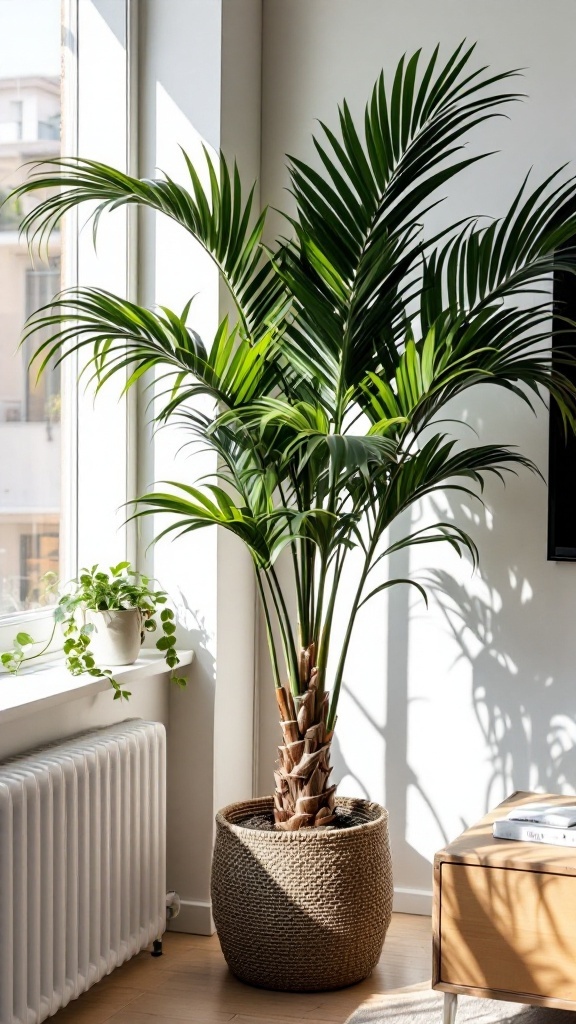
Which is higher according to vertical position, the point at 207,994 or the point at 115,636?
the point at 115,636

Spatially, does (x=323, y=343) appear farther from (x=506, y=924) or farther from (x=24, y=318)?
(x=506, y=924)

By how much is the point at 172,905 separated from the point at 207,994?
1.30ft

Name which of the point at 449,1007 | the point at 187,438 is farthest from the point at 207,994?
the point at 187,438

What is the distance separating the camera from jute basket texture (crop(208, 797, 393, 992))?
101 inches

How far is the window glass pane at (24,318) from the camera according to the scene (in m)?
2.68

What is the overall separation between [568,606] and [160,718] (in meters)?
1.13

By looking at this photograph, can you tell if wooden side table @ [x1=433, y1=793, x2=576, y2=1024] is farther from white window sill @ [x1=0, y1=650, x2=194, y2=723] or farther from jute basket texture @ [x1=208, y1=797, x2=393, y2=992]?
white window sill @ [x1=0, y1=650, x2=194, y2=723]

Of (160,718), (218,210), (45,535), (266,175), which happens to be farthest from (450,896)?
(266,175)

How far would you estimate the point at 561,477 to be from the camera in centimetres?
297

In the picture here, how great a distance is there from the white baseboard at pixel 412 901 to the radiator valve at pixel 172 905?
62 cm

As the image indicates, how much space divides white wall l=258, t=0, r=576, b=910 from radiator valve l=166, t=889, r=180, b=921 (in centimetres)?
58

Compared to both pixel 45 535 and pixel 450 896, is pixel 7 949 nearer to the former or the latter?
pixel 450 896


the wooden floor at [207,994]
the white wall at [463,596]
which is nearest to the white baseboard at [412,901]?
the white wall at [463,596]

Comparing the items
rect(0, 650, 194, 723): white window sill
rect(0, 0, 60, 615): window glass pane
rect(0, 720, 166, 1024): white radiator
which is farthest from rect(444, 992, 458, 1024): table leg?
rect(0, 0, 60, 615): window glass pane
